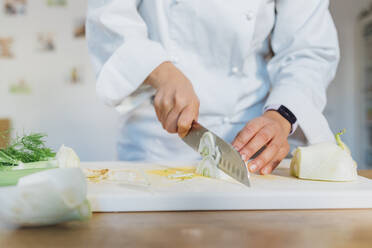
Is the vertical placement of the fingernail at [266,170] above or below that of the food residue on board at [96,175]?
below

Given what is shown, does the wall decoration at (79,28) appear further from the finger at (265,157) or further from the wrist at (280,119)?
the finger at (265,157)

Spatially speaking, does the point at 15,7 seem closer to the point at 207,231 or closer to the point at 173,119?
the point at 173,119

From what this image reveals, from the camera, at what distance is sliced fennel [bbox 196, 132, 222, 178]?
0.96 meters

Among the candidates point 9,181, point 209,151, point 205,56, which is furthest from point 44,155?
point 205,56

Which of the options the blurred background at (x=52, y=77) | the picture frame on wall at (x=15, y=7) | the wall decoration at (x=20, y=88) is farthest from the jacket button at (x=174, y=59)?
the picture frame on wall at (x=15, y=7)

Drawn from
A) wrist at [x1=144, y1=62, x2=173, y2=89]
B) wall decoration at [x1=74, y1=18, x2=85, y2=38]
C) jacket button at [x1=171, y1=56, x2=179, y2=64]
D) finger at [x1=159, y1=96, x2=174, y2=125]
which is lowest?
finger at [x1=159, y1=96, x2=174, y2=125]

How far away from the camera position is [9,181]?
2.37 feet

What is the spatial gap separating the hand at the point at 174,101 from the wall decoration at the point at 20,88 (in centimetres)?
272

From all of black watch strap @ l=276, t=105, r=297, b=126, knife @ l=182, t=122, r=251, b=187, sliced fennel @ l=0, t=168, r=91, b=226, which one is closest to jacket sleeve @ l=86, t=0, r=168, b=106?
knife @ l=182, t=122, r=251, b=187

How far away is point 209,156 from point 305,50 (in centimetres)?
55

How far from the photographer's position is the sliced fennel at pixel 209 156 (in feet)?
3.15

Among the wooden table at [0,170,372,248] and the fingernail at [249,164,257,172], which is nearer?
the wooden table at [0,170,372,248]

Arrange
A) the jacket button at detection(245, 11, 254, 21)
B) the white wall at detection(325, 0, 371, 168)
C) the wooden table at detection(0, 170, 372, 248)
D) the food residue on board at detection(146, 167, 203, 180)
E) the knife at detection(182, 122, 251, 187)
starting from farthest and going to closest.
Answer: the white wall at detection(325, 0, 371, 168), the jacket button at detection(245, 11, 254, 21), the food residue on board at detection(146, 167, 203, 180), the knife at detection(182, 122, 251, 187), the wooden table at detection(0, 170, 372, 248)

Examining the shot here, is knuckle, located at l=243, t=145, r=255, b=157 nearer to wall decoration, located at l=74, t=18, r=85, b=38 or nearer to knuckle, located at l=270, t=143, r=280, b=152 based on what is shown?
knuckle, located at l=270, t=143, r=280, b=152
